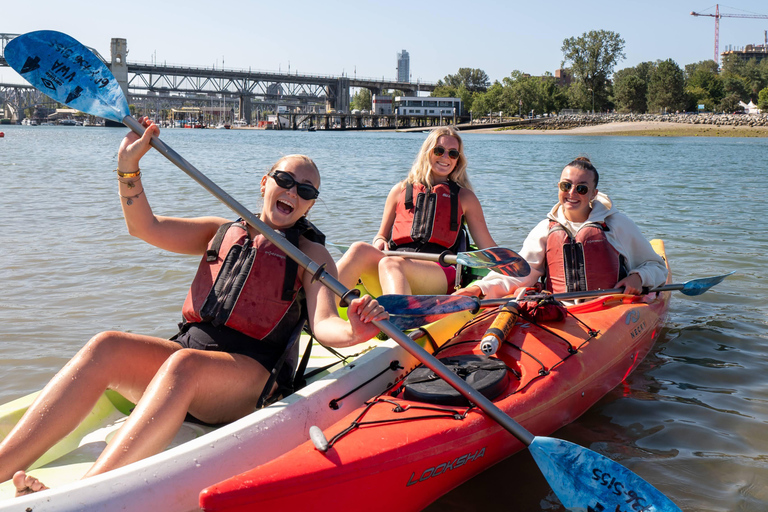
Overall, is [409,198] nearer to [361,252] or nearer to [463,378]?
[361,252]

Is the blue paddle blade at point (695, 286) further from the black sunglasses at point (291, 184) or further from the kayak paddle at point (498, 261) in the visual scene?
the black sunglasses at point (291, 184)

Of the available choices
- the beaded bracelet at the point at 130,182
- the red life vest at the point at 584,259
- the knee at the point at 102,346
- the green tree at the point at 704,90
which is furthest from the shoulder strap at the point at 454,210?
the green tree at the point at 704,90

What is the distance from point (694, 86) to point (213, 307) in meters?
88.5

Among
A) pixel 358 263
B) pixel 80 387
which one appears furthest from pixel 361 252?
pixel 80 387

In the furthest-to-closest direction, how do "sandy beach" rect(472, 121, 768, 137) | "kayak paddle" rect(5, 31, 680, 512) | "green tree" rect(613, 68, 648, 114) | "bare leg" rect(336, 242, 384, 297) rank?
"green tree" rect(613, 68, 648, 114) → "sandy beach" rect(472, 121, 768, 137) → "bare leg" rect(336, 242, 384, 297) → "kayak paddle" rect(5, 31, 680, 512)

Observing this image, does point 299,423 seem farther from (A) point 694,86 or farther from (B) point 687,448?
(A) point 694,86

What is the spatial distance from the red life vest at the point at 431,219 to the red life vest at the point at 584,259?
0.63m

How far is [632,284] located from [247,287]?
261cm

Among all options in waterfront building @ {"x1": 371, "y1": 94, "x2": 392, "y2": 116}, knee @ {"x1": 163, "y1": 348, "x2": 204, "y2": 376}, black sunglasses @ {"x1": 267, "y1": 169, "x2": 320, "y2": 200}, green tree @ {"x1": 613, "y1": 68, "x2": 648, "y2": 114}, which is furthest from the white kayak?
waterfront building @ {"x1": 371, "y1": 94, "x2": 392, "y2": 116}

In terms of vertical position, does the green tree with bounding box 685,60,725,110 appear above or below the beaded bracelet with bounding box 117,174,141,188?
above

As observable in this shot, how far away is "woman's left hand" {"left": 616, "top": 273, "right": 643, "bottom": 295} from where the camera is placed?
4105mm

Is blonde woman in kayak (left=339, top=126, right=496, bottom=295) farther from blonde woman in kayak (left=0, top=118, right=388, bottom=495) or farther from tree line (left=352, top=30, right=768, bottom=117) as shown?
tree line (left=352, top=30, right=768, bottom=117)

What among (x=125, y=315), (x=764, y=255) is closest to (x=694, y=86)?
(x=764, y=255)

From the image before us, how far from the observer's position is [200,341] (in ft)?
8.11
